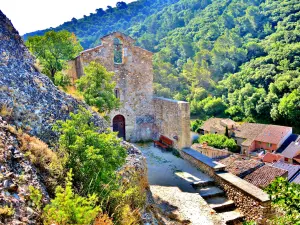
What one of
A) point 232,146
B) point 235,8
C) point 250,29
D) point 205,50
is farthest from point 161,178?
point 235,8

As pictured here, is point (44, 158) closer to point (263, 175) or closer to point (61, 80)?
point (61, 80)

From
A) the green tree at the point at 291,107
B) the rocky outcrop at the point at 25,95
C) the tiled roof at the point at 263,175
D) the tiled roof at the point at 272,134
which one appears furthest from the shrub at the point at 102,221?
the green tree at the point at 291,107

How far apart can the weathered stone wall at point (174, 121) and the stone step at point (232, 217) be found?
408cm

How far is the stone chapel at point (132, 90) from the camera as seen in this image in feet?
41.4

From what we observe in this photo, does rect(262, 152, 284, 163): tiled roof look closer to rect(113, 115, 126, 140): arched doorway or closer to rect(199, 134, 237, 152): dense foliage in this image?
rect(199, 134, 237, 152): dense foliage

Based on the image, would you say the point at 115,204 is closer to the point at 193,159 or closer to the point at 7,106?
the point at 7,106

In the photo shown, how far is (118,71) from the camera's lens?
13273mm

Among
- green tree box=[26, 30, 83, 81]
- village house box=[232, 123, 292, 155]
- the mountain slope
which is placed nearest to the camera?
green tree box=[26, 30, 83, 81]

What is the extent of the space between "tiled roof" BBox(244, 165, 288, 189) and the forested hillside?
2243 cm

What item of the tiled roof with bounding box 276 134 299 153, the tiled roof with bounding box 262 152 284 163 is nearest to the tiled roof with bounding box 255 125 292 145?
the tiled roof with bounding box 276 134 299 153

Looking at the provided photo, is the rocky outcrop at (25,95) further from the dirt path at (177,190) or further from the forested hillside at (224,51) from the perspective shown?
the forested hillside at (224,51)

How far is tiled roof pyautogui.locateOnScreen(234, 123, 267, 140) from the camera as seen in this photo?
33375mm

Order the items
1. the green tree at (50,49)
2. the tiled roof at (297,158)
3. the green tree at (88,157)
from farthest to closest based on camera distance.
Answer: the tiled roof at (297,158) → the green tree at (50,49) → the green tree at (88,157)

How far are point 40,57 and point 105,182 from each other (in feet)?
30.6
